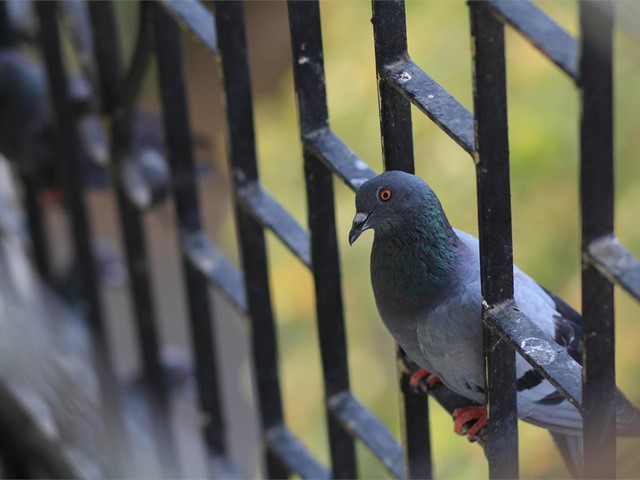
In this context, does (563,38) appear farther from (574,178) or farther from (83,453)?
(574,178)

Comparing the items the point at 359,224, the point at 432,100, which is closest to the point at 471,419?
the point at 359,224

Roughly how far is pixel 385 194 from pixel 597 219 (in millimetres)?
275

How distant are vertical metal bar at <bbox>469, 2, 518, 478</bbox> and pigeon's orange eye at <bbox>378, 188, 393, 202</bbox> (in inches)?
4.5

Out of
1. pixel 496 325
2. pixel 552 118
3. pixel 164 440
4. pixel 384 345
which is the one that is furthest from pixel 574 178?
pixel 496 325

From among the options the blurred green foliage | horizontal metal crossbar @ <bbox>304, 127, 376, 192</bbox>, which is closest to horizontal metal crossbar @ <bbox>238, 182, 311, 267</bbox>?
horizontal metal crossbar @ <bbox>304, 127, 376, 192</bbox>

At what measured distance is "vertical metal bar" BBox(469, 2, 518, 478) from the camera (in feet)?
3.49

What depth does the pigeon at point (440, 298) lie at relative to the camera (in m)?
1.21

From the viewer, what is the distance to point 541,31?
0.98 metres

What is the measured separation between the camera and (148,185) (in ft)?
6.39

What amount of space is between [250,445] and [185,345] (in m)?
0.55

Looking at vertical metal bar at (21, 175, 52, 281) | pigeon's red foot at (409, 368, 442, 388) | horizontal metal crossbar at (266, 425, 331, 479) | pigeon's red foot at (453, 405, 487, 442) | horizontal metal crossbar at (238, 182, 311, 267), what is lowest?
horizontal metal crossbar at (266, 425, 331, 479)

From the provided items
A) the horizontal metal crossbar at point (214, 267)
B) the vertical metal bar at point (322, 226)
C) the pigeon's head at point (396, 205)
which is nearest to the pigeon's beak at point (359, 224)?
the pigeon's head at point (396, 205)

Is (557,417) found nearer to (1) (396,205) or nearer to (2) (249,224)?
(1) (396,205)

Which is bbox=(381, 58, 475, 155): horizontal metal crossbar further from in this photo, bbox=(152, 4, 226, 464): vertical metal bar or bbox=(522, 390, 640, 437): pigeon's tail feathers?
bbox=(152, 4, 226, 464): vertical metal bar
